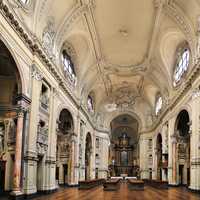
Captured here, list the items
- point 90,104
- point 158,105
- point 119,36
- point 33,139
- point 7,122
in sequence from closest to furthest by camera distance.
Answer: point 33,139 < point 7,122 < point 119,36 < point 158,105 < point 90,104

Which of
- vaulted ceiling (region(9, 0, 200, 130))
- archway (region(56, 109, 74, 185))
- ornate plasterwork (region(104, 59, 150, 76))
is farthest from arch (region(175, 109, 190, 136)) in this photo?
archway (region(56, 109, 74, 185))

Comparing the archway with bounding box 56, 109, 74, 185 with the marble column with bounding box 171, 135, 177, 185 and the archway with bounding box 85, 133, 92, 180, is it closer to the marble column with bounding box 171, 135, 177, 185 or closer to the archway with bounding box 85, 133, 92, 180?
the marble column with bounding box 171, 135, 177, 185

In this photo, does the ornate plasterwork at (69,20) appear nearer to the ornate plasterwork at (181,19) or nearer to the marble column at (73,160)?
the ornate plasterwork at (181,19)

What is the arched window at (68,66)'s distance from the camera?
2498 centimetres

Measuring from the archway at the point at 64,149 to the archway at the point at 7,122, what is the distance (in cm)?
813

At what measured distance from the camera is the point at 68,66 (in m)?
26.2

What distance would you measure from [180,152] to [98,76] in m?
10.9

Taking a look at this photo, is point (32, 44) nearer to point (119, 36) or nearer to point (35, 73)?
point (35, 73)

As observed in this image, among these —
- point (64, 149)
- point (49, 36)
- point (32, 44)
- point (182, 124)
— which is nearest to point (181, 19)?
point (49, 36)

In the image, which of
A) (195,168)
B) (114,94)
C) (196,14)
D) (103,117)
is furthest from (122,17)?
(103,117)

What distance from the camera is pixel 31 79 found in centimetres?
1675

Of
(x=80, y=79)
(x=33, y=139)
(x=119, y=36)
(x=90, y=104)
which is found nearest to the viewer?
(x=33, y=139)

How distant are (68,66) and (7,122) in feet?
30.3

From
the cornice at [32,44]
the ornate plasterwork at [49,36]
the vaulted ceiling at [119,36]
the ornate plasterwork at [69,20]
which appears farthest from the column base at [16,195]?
the ornate plasterwork at [69,20]
